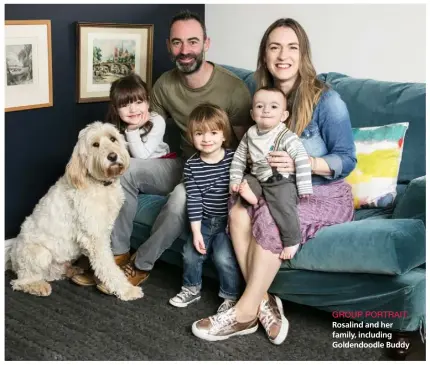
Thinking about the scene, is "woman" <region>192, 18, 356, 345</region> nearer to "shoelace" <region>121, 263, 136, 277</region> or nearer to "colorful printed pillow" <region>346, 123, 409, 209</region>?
"colorful printed pillow" <region>346, 123, 409, 209</region>

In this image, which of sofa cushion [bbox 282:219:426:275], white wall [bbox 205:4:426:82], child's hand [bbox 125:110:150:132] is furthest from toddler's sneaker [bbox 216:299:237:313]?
white wall [bbox 205:4:426:82]

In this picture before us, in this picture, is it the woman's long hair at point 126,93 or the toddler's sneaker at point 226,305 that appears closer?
the toddler's sneaker at point 226,305

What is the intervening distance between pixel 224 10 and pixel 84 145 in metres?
1.93

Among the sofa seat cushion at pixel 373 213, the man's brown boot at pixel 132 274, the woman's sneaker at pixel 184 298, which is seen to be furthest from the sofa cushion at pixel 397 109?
the man's brown boot at pixel 132 274

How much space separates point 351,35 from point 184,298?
1.92 meters

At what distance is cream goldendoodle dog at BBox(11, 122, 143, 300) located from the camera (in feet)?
10.2

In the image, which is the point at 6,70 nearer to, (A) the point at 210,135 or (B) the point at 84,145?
(B) the point at 84,145

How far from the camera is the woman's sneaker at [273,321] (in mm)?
2846

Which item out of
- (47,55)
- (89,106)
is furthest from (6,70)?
(89,106)

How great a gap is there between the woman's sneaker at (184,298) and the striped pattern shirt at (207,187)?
388mm

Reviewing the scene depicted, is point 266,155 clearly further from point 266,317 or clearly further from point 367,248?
point 266,317

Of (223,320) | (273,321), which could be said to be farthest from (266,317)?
(223,320)

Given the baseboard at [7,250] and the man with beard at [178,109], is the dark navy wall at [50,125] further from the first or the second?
the man with beard at [178,109]

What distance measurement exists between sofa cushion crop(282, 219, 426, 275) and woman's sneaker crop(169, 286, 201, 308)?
0.59m
